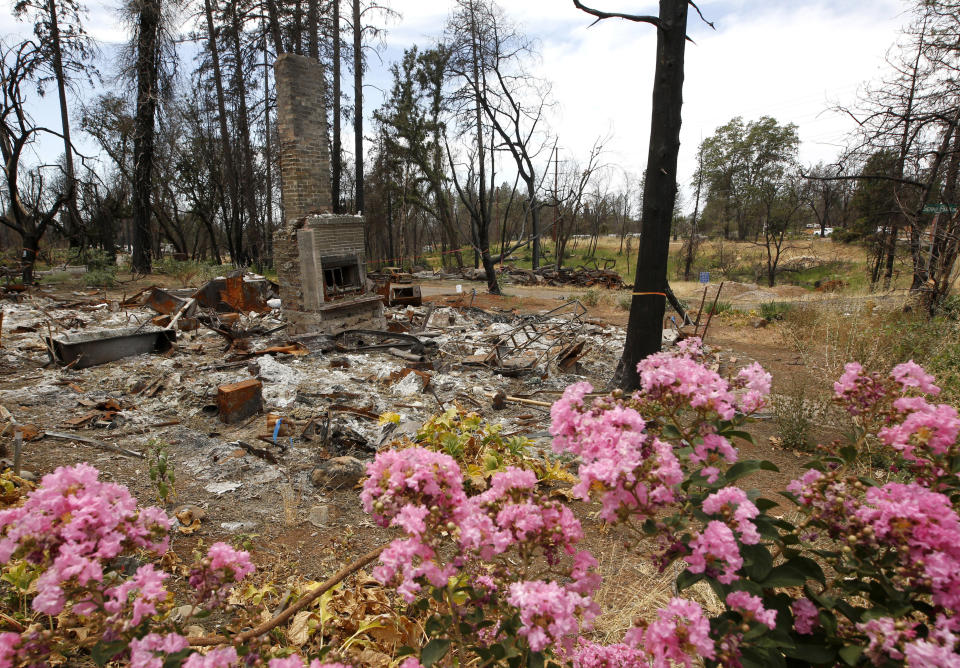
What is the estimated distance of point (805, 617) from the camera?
44.3 inches

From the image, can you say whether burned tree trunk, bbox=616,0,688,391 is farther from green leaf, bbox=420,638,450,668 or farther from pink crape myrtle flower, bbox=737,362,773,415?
A: green leaf, bbox=420,638,450,668

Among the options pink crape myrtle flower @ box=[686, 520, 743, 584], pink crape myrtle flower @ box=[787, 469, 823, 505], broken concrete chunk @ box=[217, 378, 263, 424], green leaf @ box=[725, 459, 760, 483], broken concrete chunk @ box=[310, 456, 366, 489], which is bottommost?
broken concrete chunk @ box=[310, 456, 366, 489]

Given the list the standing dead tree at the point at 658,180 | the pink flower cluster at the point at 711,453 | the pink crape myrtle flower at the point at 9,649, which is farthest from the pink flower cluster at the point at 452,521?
the standing dead tree at the point at 658,180

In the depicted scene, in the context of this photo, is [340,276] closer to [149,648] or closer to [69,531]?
[69,531]

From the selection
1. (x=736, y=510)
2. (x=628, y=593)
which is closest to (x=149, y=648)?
(x=736, y=510)

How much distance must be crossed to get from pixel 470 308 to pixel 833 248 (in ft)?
82.0

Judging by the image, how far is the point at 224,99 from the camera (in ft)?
66.5

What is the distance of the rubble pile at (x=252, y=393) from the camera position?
3.92 m

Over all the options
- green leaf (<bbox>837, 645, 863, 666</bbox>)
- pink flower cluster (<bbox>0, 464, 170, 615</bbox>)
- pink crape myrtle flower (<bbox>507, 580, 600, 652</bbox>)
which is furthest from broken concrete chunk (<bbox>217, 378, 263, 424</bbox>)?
green leaf (<bbox>837, 645, 863, 666</bbox>)

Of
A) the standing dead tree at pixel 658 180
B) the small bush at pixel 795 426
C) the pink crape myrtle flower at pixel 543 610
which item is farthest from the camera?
the standing dead tree at pixel 658 180

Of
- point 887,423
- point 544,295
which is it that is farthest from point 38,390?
point 544,295

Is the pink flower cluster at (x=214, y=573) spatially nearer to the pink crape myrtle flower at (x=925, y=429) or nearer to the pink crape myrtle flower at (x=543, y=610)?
the pink crape myrtle flower at (x=543, y=610)

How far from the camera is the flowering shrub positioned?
96cm

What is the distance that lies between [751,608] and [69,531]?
1382mm
